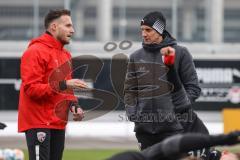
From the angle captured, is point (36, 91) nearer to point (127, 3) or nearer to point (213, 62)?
point (213, 62)

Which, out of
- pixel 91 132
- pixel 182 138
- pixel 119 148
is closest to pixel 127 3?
pixel 91 132

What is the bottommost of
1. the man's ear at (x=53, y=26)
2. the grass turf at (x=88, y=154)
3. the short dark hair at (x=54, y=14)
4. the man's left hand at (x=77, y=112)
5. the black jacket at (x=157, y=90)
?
the grass turf at (x=88, y=154)

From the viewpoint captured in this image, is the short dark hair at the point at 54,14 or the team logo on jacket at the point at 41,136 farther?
the short dark hair at the point at 54,14

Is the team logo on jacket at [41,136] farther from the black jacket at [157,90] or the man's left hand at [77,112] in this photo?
A: the black jacket at [157,90]

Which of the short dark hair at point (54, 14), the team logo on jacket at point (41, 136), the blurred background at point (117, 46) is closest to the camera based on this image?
the team logo on jacket at point (41, 136)

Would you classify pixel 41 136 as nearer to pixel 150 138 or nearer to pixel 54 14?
pixel 150 138

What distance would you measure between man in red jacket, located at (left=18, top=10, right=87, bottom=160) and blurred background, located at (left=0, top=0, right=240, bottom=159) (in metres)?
8.48

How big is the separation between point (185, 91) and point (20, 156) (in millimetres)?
1967

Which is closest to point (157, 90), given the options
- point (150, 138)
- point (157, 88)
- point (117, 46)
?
point (157, 88)

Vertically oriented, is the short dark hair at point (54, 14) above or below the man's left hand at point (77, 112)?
above

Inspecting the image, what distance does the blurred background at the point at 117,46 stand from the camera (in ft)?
70.9

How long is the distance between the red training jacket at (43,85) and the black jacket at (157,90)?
717 mm

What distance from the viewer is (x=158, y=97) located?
789cm

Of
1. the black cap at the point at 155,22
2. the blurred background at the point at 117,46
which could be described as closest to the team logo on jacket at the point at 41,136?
the black cap at the point at 155,22
